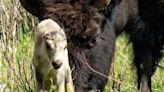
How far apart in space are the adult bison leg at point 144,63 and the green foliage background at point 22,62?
0.38 feet

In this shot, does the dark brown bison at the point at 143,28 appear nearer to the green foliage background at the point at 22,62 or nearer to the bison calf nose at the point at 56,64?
the green foliage background at the point at 22,62

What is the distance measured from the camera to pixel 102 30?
Result: 4125 mm

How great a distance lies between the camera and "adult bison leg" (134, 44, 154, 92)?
17.1 ft

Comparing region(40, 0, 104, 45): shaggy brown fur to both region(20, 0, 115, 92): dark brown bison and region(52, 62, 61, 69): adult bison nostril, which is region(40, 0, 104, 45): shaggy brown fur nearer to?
region(20, 0, 115, 92): dark brown bison

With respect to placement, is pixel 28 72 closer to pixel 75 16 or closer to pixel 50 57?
pixel 75 16

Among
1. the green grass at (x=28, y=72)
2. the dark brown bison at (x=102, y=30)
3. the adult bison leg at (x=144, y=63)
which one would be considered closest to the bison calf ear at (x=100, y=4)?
the dark brown bison at (x=102, y=30)

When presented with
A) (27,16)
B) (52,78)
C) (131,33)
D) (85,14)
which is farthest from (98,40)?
(27,16)

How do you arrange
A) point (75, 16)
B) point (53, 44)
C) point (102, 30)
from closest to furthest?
1. point (53, 44)
2. point (75, 16)
3. point (102, 30)

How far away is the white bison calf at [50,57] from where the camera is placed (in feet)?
7.32

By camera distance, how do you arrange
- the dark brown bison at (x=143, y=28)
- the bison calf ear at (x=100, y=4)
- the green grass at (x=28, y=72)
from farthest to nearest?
the green grass at (x=28, y=72) → the dark brown bison at (x=143, y=28) → the bison calf ear at (x=100, y=4)

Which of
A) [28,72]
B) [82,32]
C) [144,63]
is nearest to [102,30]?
[82,32]

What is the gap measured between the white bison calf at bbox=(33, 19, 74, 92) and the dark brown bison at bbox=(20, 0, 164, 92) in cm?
119

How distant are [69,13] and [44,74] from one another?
136 centimetres

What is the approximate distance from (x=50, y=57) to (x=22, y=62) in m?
2.79
